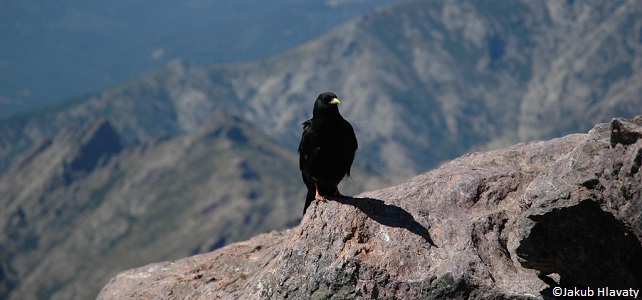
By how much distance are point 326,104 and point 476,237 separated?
237 inches

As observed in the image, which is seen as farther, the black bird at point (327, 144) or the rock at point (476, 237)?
the black bird at point (327, 144)

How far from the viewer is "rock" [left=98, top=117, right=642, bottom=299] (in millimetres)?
15945

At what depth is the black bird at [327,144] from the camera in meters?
21.0

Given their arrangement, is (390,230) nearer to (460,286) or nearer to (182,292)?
(460,286)

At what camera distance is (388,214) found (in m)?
20.8

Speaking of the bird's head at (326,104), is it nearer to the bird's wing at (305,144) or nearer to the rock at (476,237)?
the bird's wing at (305,144)

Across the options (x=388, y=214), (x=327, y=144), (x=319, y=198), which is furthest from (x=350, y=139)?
(x=388, y=214)

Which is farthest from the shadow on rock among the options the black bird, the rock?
the black bird

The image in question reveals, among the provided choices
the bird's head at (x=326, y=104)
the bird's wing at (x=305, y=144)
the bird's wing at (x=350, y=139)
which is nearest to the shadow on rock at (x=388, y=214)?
the bird's wing at (x=350, y=139)

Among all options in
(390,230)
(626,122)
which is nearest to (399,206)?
(390,230)

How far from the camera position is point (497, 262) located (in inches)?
730

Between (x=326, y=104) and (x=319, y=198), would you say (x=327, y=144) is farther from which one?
(x=319, y=198)

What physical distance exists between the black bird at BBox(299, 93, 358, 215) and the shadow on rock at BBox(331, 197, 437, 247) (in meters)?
0.90

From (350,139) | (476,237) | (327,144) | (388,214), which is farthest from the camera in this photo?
(350,139)
